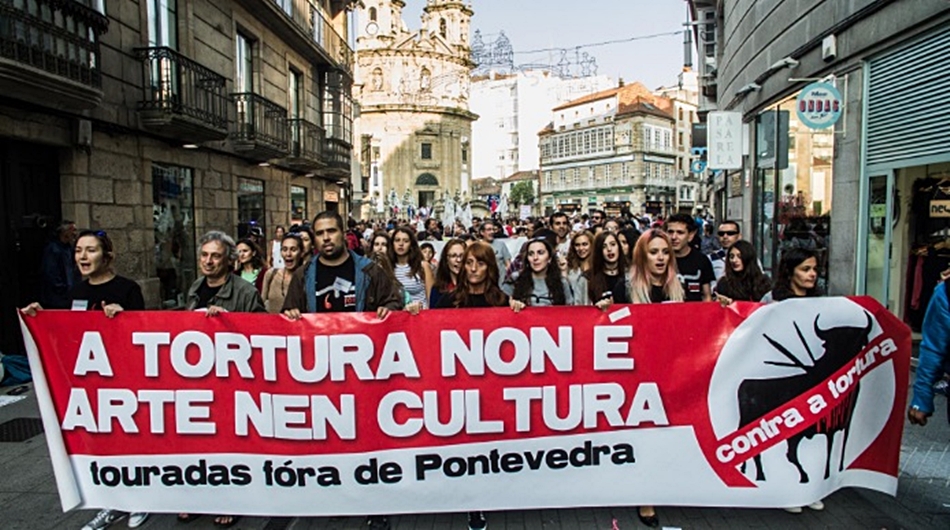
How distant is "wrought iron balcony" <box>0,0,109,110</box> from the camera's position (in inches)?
292

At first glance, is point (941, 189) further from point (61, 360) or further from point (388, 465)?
point (61, 360)

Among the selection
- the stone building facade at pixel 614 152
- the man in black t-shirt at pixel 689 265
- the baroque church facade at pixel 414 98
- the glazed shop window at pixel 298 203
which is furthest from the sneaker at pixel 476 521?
the baroque church facade at pixel 414 98

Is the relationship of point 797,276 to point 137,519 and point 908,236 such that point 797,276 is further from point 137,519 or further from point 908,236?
point 908,236

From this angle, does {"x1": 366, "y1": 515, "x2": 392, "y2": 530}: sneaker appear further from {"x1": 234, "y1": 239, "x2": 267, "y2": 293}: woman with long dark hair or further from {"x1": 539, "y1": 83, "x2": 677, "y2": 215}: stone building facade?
{"x1": 539, "y1": 83, "x2": 677, "y2": 215}: stone building facade

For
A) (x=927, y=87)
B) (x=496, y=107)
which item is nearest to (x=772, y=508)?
(x=927, y=87)

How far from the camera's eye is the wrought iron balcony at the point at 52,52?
24.4 ft

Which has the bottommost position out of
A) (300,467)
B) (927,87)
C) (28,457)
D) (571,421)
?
(28,457)

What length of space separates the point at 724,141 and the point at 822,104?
405 cm

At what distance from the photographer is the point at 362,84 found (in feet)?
262

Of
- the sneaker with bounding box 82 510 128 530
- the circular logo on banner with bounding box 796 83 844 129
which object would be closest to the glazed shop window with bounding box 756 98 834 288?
the circular logo on banner with bounding box 796 83 844 129

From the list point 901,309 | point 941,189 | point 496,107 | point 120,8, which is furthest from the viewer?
point 496,107

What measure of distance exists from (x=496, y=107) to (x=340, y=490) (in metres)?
105

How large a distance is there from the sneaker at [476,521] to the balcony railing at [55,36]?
24.2 ft

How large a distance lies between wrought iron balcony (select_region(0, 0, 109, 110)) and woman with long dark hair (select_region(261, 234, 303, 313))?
12.6 ft
